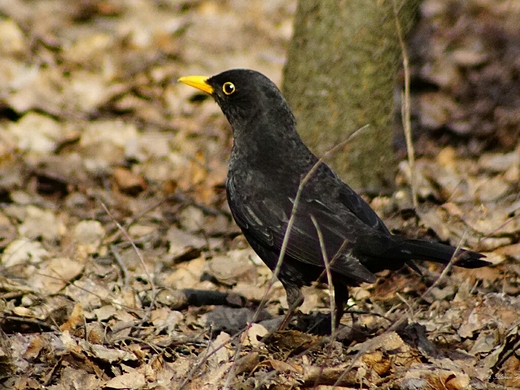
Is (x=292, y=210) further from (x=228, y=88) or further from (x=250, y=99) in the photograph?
(x=228, y=88)

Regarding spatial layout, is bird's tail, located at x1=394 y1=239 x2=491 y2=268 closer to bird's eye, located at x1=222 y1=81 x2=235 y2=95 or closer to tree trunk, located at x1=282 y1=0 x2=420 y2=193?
tree trunk, located at x1=282 y1=0 x2=420 y2=193

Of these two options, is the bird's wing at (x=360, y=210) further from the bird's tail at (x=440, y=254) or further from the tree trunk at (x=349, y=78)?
the tree trunk at (x=349, y=78)

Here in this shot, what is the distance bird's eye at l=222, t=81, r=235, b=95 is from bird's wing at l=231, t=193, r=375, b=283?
0.96 metres

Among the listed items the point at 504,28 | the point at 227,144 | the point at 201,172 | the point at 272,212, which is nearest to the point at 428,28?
the point at 504,28

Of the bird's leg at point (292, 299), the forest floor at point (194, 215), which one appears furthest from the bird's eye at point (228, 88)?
the bird's leg at point (292, 299)

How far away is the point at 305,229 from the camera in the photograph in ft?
15.1

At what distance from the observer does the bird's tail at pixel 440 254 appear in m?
4.03

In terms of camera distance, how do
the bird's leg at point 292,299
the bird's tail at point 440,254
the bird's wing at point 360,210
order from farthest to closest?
1. the bird's wing at point 360,210
2. the bird's leg at point 292,299
3. the bird's tail at point 440,254

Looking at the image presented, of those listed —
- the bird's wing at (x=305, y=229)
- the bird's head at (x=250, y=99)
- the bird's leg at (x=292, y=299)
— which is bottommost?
the bird's leg at (x=292, y=299)

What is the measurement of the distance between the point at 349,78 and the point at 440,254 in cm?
233

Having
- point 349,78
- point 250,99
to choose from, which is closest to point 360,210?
point 250,99

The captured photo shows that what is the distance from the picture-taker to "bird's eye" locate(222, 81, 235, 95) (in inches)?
213

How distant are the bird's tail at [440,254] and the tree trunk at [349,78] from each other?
177 centimetres

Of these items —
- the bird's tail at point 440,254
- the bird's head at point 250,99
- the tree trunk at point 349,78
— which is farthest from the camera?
the tree trunk at point 349,78
